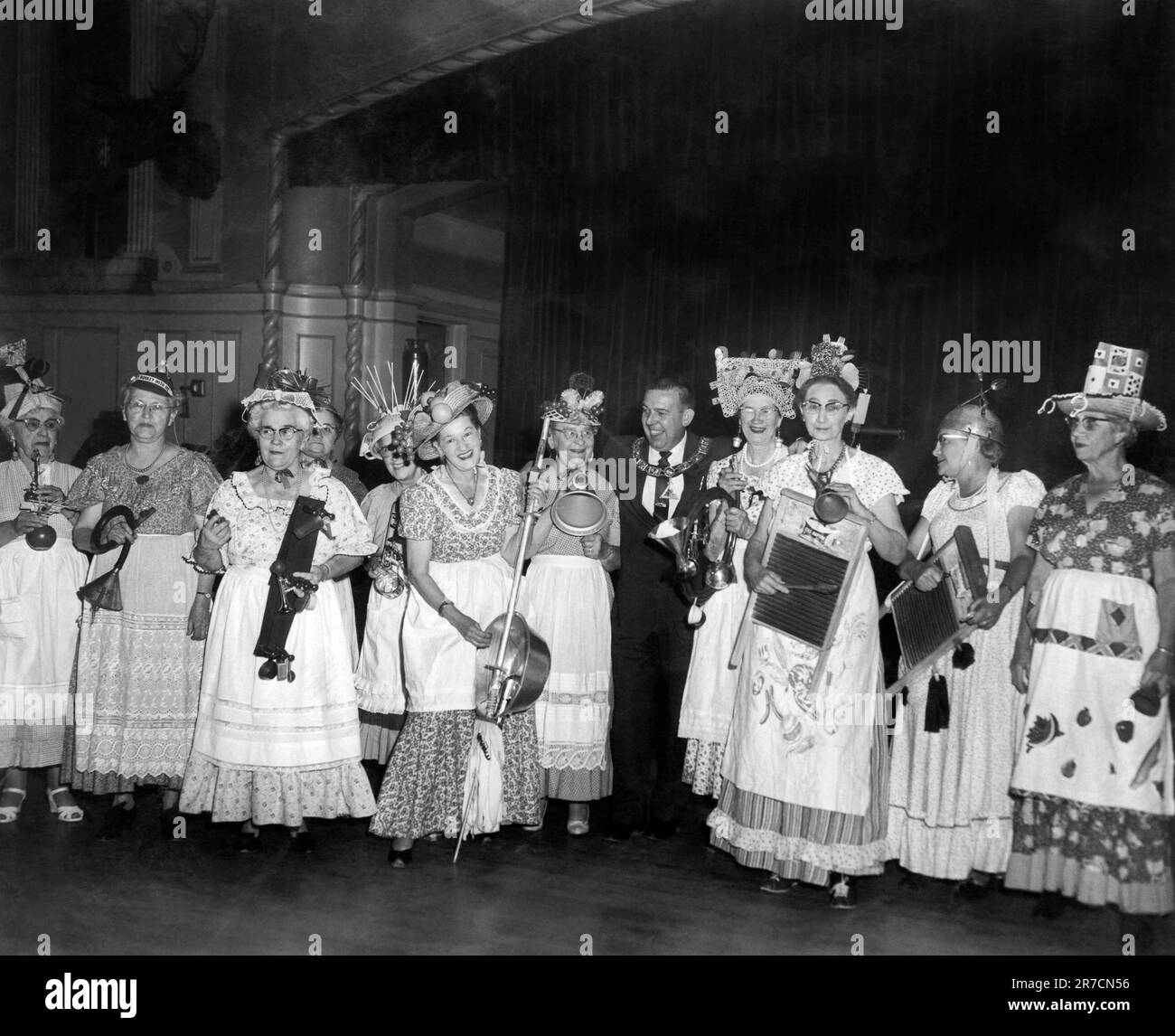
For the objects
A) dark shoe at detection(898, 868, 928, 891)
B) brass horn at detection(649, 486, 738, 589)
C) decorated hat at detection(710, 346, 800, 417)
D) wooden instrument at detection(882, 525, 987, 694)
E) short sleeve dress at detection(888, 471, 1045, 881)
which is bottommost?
dark shoe at detection(898, 868, 928, 891)

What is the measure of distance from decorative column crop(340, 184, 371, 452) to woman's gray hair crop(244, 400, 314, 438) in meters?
4.17

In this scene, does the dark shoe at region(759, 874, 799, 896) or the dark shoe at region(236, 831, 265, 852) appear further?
the dark shoe at region(236, 831, 265, 852)

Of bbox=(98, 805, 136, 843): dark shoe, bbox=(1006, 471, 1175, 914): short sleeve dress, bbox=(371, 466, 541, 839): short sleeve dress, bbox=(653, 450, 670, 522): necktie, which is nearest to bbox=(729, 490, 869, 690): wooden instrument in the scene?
bbox=(1006, 471, 1175, 914): short sleeve dress

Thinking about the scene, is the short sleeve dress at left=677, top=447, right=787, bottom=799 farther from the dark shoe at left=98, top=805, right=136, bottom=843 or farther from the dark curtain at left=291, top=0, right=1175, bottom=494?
the dark curtain at left=291, top=0, right=1175, bottom=494

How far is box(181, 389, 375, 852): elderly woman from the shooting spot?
4.83 meters

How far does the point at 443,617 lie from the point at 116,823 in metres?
1.69

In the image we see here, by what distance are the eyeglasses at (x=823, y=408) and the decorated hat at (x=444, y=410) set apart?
1.22m

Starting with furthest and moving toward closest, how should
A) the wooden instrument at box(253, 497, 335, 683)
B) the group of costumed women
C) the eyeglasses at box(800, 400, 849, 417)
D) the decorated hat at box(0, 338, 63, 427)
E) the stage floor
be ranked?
the decorated hat at box(0, 338, 63, 427) < the wooden instrument at box(253, 497, 335, 683) < the eyeglasses at box(800, 400, 849, 417) < the group of costumed women < the stage floor

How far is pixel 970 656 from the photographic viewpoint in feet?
14.8

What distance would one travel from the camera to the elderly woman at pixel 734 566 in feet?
16.7

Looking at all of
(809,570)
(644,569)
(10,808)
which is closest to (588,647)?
(644,569)

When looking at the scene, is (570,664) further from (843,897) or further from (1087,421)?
(1087,421)

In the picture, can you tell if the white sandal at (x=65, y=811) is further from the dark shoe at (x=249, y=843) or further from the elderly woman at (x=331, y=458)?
the elderly woman at (x=331, y=458)
